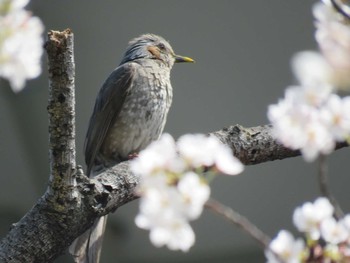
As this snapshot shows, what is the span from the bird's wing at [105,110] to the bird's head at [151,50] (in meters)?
0.36

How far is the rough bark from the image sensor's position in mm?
1959

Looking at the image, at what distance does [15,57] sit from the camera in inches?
67.2

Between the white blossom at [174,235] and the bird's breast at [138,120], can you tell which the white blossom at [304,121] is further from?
the bird's breast at [138,120]

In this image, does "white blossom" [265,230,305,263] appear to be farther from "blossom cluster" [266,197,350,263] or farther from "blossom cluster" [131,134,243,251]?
"blossom cluster" [131,134,243,251]

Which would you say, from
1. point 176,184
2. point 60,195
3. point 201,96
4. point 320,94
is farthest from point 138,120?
point 176,184

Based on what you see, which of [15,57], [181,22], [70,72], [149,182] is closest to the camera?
[149,182]

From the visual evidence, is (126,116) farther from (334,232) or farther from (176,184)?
(176,184)

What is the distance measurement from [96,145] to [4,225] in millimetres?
1374

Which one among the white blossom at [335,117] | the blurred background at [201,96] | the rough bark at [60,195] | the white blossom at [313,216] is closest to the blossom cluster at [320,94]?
the white blossom at [335,117]

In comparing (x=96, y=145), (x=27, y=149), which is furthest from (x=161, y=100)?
(x=27, y=149)

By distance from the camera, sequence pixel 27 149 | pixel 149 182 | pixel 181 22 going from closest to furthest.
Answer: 1. pixel 149 182
2. pixel 181 22
3. pixel 27 149

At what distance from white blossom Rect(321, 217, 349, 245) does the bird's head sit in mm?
2307

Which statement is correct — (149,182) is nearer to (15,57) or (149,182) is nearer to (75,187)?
(15,57)

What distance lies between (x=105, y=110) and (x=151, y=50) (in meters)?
0.59
